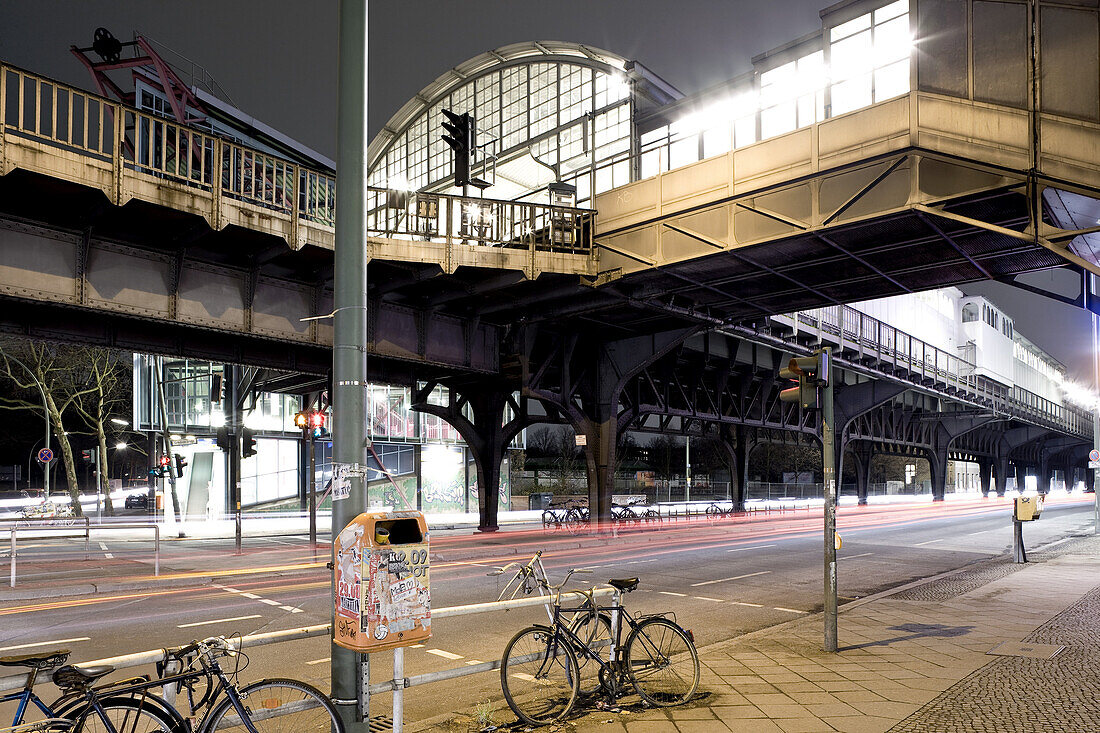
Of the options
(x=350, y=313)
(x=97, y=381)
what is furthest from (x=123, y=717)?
(x=97, y=381)

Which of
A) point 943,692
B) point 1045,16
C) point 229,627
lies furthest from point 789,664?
point 1045,16

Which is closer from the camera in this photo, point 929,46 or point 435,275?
point 929,46

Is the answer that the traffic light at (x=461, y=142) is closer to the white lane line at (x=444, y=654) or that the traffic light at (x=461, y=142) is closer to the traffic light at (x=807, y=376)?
the traffic light at (x=807, y=376)

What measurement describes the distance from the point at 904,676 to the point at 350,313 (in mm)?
6418

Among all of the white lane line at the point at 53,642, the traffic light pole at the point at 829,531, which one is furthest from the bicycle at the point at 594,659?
the white lane line at the point at 53,642

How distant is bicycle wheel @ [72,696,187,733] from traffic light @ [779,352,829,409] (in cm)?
686

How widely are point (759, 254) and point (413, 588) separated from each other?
47.4ft

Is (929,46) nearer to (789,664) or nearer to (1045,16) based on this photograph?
(1045,16)

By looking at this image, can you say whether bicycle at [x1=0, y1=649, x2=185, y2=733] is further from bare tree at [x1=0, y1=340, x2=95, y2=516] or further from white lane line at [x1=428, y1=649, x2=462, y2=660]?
bare tree at [x1=0, y1=340, x2=95, y2=516]

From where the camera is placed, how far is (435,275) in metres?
18.2

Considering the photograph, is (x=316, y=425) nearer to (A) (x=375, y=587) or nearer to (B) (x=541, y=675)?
(B) (x=541, y=675)

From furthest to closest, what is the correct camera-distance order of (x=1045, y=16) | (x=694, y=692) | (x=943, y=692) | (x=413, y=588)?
1. (x=1045, y=16)
2. (x=943, y=692)
3. (x=694, y=692)
4. (x=413, y=588)

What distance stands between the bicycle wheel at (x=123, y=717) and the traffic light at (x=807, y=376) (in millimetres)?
6855

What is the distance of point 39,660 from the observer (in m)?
3.72
